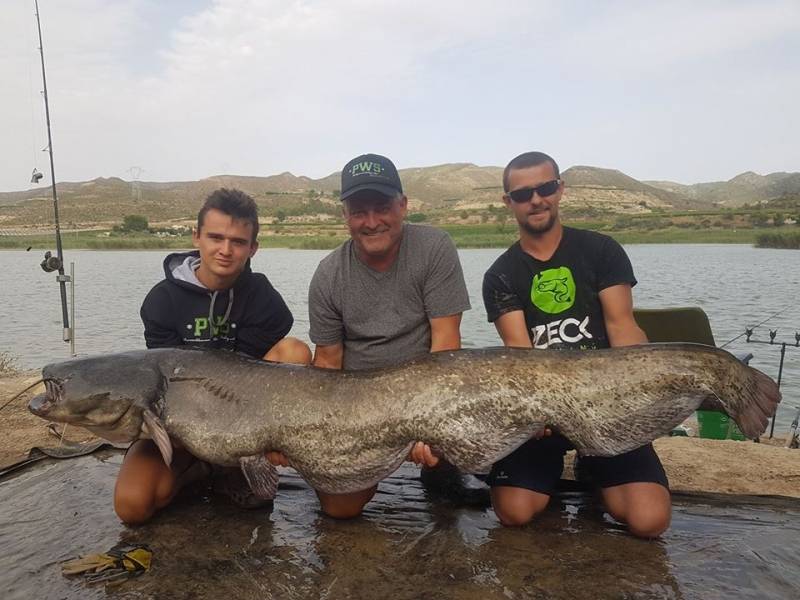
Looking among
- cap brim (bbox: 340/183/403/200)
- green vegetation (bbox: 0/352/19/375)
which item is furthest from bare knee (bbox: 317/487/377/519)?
green vegetation (bbox: 0/352/19/375)

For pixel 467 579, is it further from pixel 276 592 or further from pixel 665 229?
pixel 665 229

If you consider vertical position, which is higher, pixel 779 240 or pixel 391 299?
pixel 391 299

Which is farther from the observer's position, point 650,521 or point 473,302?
point 473,302

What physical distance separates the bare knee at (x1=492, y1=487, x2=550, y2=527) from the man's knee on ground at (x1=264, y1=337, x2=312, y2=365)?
4.91 ft

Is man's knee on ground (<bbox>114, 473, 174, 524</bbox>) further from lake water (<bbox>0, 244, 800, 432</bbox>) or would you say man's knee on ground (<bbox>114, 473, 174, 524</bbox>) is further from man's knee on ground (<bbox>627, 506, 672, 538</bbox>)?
lake water (<bbox>0, 244, 800, 432</bbox>)

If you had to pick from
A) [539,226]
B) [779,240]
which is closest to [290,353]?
[539,226]

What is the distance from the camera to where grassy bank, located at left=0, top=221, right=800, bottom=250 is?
42.7 meters

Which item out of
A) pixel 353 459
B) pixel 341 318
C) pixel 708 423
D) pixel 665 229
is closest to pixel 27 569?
pixel 353 459

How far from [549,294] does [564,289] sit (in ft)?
0.33

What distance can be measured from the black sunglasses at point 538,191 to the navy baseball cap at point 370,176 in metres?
0.77

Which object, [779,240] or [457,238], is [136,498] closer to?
[457,238]

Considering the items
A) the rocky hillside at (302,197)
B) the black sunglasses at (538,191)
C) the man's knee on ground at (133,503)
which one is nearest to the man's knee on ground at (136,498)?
the man's knee on ground at (133,503)

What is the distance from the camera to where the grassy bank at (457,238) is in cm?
4269

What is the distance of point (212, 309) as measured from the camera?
4008 millimetres
